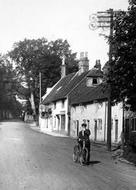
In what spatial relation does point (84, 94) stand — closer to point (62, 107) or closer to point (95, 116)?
point (95, 116)

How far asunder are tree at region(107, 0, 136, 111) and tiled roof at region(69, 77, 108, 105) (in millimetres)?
18191

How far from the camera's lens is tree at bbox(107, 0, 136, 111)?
21.1m

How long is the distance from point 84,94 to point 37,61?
107 feet

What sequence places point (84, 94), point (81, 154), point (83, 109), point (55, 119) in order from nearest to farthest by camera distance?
point (81, 154) < point (83, 109) < point (84, 94) < point (55, 119)

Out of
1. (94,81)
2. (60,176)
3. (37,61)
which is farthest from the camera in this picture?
(37,61)

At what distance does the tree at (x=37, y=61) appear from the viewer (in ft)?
271

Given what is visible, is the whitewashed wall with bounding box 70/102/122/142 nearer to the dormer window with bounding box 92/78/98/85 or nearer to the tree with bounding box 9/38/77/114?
the dormer window with bounding box 92/78/98/85

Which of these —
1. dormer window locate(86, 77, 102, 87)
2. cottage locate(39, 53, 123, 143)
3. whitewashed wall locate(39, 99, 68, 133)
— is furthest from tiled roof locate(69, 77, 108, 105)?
whitewashed wall locate(39, 99, 68, 133)

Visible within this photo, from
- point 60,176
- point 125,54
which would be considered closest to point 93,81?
point 125,54

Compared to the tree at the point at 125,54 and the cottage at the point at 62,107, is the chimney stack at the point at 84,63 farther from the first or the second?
the tree at the point at 125,54

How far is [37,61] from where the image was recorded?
3253 inches

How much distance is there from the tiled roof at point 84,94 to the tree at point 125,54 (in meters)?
18.2

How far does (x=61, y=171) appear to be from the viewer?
16.4 m

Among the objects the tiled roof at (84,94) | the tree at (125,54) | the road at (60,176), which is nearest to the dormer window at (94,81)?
the tiled roof at (84,94)
